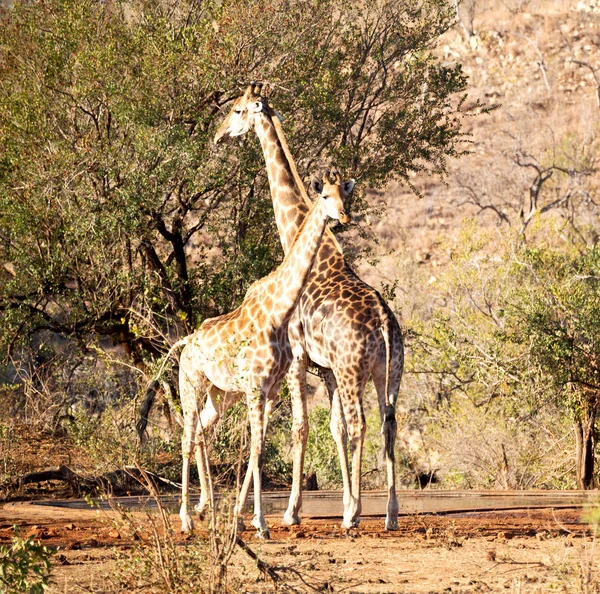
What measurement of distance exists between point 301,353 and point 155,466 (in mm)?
5851

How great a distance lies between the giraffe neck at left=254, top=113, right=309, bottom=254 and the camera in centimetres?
1162

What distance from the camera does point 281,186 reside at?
11.8 meters

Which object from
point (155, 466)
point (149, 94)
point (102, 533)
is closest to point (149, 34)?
point (149, 94)

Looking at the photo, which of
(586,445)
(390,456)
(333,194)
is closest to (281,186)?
(333,194)

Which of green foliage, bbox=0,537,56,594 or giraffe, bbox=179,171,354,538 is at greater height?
giraffe, bbox=179,171,354,538

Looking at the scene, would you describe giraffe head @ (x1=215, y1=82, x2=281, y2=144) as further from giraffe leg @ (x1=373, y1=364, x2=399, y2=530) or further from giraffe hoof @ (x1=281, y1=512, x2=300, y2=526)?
giraffe hoof @ (x1=281, y1=512, x2=300, y2=526)

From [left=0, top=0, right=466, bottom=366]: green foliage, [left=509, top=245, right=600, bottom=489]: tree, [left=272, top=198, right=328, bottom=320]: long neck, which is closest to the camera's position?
[left=272, top=198, right=328, bottom=320]: long neck

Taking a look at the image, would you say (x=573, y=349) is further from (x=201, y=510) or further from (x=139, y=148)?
(x=201, y=510)

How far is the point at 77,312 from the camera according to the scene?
52.2 ft

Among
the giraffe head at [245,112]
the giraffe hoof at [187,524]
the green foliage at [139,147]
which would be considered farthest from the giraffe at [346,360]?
the green foliage at [139,147]

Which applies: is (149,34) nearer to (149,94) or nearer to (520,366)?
(149,94)

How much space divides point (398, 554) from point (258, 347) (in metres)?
2.18

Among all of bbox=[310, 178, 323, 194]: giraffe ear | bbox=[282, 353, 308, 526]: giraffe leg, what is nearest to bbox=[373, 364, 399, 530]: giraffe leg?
bbox=[282, 353, 308, 526]: giraffe leg

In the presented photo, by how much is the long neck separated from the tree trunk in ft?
27.2
